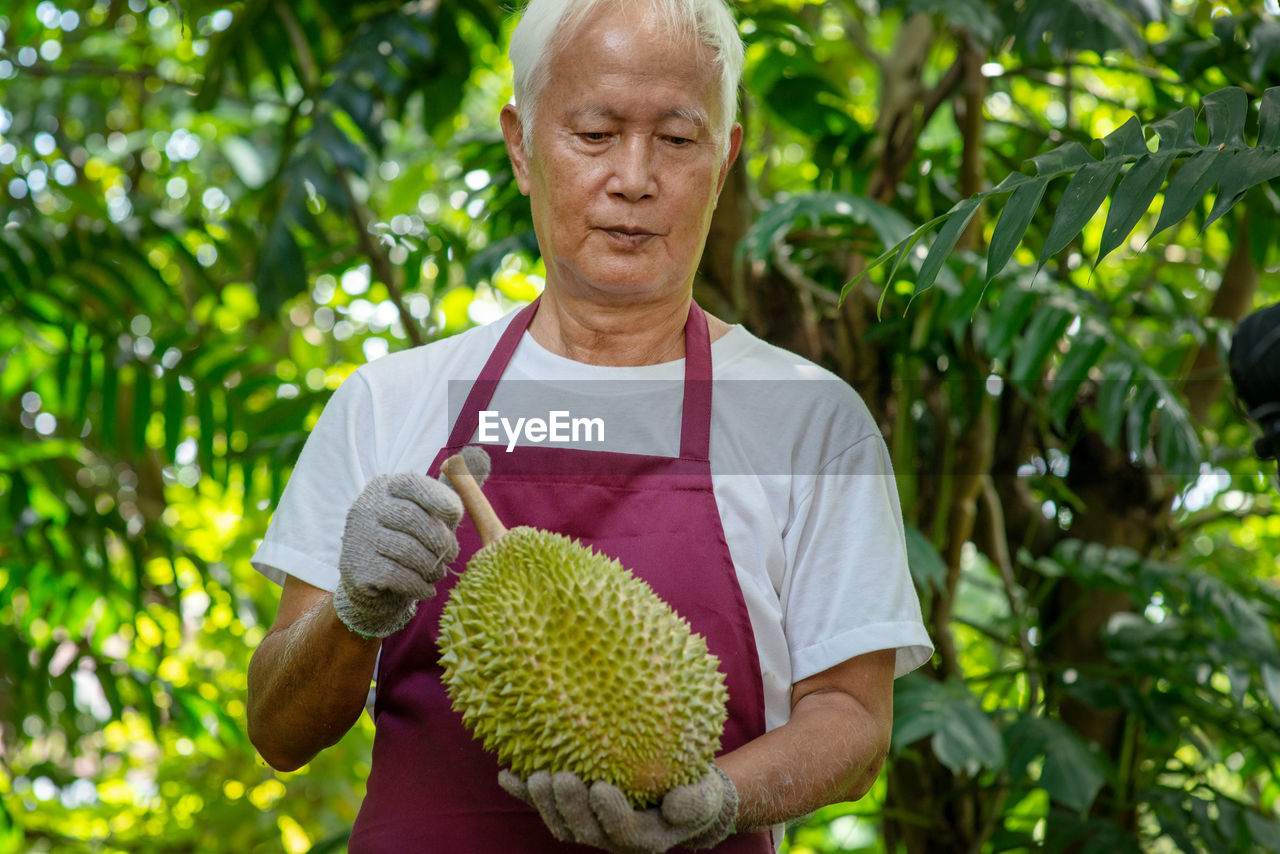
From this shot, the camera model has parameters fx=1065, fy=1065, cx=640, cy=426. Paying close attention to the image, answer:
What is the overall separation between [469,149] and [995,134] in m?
2.39

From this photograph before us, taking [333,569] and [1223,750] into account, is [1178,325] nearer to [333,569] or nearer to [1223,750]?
[1223,750]

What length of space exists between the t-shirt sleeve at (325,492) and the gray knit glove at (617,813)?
0.39 metres

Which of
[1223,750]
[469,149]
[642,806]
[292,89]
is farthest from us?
[292,89]

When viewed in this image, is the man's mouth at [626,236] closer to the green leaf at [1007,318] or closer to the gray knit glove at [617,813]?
the gray knit glove at [617,813]

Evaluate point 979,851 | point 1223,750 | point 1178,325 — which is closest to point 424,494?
point 979,851

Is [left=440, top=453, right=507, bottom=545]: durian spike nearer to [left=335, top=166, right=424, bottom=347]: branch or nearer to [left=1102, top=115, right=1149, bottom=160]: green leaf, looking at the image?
[left=1102, top=115, right=1149, bottom=160]: green leaf

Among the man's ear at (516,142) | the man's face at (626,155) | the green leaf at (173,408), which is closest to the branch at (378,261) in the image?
the green leaf at (173,408)

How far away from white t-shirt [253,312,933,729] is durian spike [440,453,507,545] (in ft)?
0.68

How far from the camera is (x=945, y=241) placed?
1013 millimetres

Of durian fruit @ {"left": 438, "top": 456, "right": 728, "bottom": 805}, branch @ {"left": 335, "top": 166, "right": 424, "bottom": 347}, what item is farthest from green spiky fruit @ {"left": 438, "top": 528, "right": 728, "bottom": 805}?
branch @ {"left": 335, "top": 166, "right": 424, "bottom": 347}

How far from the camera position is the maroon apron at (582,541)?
1125mm

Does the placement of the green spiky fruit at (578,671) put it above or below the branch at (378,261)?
above

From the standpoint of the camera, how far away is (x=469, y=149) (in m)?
2.97

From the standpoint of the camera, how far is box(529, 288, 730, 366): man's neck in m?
1.29
